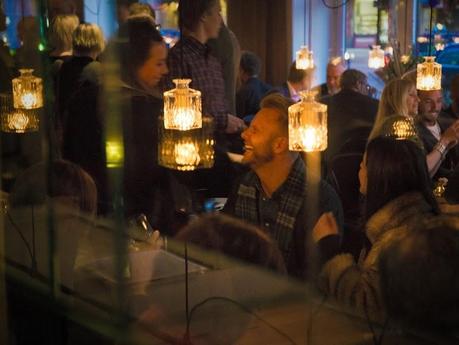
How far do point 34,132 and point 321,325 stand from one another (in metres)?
0.98

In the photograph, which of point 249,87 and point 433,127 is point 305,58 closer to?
point 249,87

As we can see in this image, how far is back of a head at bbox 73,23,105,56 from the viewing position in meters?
2.19

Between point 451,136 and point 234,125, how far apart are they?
0.61m

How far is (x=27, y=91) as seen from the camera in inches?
91.7

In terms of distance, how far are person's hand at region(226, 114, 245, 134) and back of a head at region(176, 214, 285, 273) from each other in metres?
0.27

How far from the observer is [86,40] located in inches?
90.7

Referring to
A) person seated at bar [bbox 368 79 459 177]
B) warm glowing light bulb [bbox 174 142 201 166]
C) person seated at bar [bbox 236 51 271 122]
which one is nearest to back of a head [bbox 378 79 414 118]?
person seated at bar [bbox 368 79 459 177]

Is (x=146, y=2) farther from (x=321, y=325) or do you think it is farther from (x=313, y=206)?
(x=321, y=325)

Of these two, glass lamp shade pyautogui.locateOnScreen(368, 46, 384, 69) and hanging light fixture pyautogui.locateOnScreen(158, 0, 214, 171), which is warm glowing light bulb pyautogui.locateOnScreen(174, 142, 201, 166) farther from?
glass lamp shade pyautogui.locateOnScreen(368, 46, 384, 69)

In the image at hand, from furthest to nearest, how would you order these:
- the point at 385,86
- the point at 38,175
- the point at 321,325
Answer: the point at 385,86
the point at 38,175
the point at 321,325

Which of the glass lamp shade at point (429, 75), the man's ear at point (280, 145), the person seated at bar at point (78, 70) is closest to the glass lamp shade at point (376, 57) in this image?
the glass lamp shade at point (429, 75)

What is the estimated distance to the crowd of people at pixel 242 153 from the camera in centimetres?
209

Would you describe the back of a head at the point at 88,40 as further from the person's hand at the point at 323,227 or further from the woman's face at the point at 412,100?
the woman's face at the point at 412,100

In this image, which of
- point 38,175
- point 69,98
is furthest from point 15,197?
point 69,98
